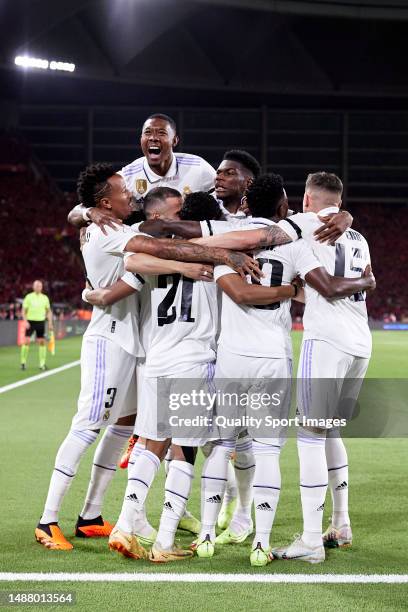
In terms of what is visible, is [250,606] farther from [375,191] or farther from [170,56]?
[375,191]

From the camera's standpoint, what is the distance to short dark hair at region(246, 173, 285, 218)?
5.00 m

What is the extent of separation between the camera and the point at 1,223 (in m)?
37.7

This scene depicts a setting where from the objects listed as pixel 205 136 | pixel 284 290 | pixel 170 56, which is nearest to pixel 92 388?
pixel 284 290

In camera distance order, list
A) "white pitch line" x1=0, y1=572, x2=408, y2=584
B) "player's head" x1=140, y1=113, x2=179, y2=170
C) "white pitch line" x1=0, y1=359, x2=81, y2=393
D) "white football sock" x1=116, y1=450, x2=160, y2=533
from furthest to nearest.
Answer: "white pitch line" x1=0, y1=359, x2=81, y2=393 < "player's head" x1=140, y1=113, x2=179, y2=170 < "white football sock" x1=116, y1=450, x2=160, y2=533 < "white pitch line" x1=0, y1=572, x2=408, y2=584

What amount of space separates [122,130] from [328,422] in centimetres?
4054

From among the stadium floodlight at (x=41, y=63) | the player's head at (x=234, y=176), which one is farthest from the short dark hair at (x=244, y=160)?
the stadium floodlight at (x=41, y=63)

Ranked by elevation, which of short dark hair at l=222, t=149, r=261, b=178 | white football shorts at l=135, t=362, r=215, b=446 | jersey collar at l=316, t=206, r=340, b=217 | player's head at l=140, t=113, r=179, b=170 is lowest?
white football shorts at l=135, t=362, r=215, b=446

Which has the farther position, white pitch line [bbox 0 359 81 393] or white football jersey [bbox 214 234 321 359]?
white pitch line [bbox 0 359 81 393]

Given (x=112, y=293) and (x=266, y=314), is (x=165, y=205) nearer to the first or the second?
(x=112, y=293)

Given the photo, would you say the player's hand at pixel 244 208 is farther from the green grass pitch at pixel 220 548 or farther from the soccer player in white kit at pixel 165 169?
the green grass pitch at pixel 220 548

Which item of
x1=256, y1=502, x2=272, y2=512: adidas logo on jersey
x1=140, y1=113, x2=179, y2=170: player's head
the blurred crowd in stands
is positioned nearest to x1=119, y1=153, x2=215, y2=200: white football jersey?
x1=140, y1=113, x2=179, y2=170: player's head

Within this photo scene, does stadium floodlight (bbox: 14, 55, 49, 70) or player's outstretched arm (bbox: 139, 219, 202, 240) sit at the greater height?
stadium floodlight (bbox: 14, 55, 49, 70)

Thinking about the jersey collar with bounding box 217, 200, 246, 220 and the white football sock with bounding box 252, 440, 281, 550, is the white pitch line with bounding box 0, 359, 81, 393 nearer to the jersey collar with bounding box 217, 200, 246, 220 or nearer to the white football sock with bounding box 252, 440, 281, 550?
the jersey collar with bounding box 217, 200, 246, 220

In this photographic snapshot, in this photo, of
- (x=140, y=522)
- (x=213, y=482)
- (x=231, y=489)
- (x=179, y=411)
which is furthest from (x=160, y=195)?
(x=231, y=489)
